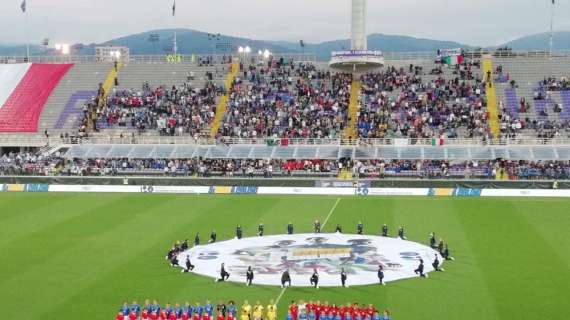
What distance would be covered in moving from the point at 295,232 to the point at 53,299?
628 inches

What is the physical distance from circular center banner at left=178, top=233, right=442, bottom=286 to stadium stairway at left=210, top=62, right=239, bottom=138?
30186mm

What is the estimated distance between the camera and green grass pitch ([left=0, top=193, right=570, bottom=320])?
26.8 meters

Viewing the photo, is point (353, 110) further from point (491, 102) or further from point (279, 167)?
point (491, 102)

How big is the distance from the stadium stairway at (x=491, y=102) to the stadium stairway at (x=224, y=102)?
26117 millimetres

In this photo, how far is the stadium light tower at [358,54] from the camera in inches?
2766

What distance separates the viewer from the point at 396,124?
212ft

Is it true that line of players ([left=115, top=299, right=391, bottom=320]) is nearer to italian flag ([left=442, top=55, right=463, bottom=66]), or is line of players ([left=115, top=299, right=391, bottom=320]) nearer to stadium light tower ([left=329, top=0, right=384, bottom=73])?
stadium light tower ([left=329, top=0, right=384, bottom=73])

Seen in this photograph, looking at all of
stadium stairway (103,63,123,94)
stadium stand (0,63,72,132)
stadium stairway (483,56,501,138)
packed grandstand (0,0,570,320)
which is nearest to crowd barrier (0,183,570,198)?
packed grandstand (0,0,570,320)

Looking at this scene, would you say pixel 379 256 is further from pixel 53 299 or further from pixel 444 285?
pixel 53 299

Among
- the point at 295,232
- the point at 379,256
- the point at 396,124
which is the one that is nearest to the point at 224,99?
the point at 396,124

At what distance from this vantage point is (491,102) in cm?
6644

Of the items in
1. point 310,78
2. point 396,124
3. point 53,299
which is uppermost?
point 310,78

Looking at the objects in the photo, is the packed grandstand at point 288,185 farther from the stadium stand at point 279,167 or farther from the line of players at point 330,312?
the stadium stand at point 279,167

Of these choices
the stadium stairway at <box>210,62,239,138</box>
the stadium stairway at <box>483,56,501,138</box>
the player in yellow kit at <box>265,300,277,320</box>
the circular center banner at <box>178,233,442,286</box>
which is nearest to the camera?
the player in yellow kit at <box>265,300,277,320</box>
